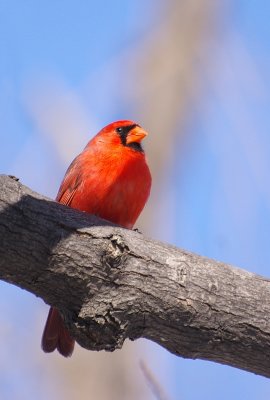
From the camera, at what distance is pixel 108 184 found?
17.0 ft

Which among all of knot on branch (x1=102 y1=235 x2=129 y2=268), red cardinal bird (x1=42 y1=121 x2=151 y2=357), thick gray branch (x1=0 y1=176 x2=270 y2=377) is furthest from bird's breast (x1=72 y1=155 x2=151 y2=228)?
knot on branch (x1=102 y1=235 x2=129 y2=268)

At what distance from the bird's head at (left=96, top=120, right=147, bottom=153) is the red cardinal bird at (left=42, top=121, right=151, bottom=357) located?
54 mm

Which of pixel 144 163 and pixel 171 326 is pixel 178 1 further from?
pixel 171 326

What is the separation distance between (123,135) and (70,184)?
2.04 feet

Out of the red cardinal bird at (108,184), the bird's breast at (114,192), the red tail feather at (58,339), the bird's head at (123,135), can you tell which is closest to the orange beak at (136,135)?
the bird's head at (123,135)

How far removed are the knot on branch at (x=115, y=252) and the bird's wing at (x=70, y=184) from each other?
62.7 inches

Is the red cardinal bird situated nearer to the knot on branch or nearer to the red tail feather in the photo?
the red tail feather

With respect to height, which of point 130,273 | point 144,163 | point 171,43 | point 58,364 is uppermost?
point 171,43

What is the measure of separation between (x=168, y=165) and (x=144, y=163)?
221 centimetres

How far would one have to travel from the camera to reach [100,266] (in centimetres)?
363

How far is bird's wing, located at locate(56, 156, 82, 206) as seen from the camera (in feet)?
17.4

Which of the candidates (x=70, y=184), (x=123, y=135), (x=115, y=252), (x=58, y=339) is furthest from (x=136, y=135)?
(x=115, y=252)

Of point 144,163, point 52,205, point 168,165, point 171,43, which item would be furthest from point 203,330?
point 171,43

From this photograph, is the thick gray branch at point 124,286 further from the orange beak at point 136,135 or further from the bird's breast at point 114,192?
the orange beak at point 136,135
